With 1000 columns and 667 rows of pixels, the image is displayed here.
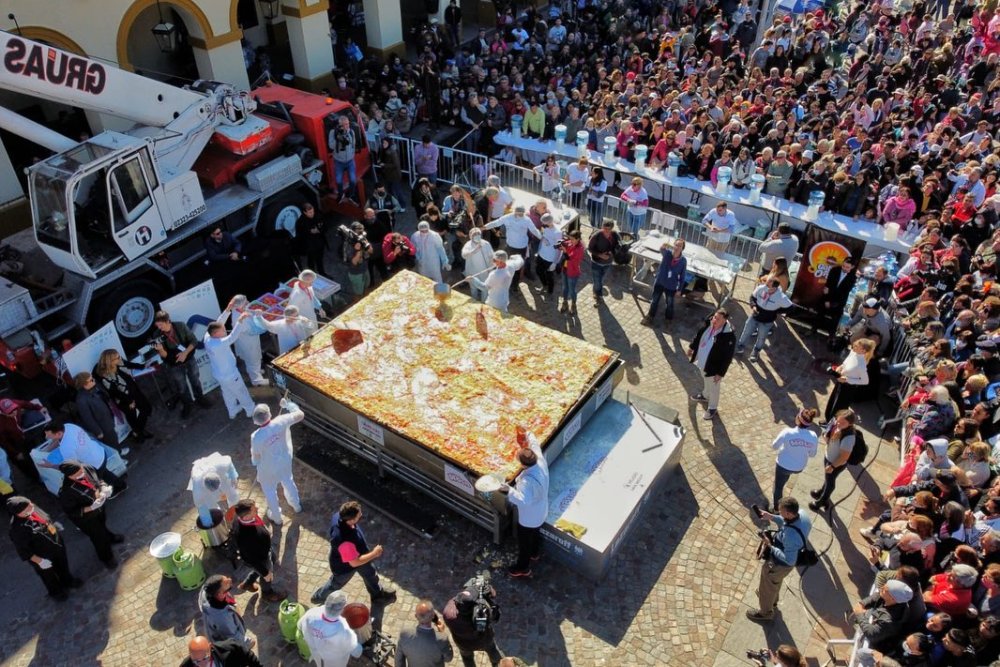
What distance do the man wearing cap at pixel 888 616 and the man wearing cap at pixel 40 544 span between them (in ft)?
27.0

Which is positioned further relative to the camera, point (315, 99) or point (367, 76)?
point (367, 76)

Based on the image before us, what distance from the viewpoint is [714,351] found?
10.1 metres

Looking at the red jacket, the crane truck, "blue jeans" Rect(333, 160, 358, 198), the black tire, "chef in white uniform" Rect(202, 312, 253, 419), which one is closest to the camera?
the red jacket

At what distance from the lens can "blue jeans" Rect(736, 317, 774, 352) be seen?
38.1ft

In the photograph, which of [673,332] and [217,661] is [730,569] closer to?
[673,332]

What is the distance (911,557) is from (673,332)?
5.57 meters

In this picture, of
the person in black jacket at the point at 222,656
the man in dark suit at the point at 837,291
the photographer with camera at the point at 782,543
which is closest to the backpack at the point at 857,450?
the photographer with camera at the point at 782,543

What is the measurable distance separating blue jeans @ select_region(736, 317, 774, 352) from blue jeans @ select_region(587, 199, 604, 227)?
160 inches

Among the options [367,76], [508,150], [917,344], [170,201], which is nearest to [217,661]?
[170,201]

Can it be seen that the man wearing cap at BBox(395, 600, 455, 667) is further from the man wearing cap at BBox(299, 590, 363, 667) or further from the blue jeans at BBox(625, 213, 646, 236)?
the blue jeans at BBox(625, 213, 646, 236)

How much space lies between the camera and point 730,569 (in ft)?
28.9

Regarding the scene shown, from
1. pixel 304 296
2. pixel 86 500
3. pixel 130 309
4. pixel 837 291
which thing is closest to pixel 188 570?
pixel 86 500

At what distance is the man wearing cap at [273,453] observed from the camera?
27.9 ft

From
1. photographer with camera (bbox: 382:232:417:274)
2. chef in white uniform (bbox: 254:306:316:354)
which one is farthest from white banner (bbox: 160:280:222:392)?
photographer with camera (bbox: 382:232:417:274)
